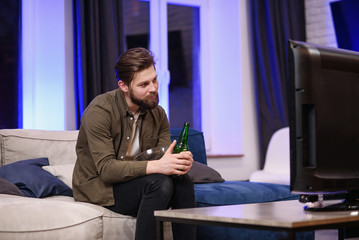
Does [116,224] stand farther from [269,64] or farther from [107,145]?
[269,64]

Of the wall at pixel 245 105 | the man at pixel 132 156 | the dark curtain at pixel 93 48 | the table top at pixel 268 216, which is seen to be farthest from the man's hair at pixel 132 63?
the wall at pixel 245 105

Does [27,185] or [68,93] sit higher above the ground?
[68,93]

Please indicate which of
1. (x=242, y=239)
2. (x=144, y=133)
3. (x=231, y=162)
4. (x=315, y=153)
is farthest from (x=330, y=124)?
(x=231, y=162)

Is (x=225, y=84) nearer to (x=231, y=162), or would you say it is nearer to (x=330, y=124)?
(x=231, y=162)

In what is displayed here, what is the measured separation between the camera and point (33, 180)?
2662 mm

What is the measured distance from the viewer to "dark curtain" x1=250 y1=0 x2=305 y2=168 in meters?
5.16

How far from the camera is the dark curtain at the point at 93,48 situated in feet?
13.1

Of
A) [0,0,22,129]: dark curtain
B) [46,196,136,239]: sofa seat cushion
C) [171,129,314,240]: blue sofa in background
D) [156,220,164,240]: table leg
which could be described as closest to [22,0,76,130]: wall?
[0,0,22,129]: dark curtain

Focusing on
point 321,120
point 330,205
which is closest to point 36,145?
point 330,205

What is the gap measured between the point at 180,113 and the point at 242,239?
2.29 m

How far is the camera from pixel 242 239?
292 cm

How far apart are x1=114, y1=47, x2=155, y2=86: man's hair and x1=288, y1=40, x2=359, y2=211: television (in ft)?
3.45

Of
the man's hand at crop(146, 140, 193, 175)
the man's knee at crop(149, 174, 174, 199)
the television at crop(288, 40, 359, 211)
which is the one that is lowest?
the man's knee at crop(149, 174, 174, 199)

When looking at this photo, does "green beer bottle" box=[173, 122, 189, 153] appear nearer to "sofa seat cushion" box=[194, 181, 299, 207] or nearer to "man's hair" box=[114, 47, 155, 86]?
"man's hair" box=[114, 47, 155, 86]
